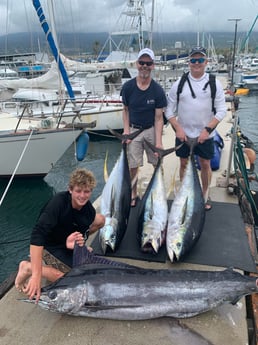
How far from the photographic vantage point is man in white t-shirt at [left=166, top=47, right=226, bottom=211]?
3484mm

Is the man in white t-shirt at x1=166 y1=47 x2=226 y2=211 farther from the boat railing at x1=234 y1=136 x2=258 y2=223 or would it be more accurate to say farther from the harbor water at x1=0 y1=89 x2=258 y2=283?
the harbor water at x1=0 y1=89 x2=258 y2=283

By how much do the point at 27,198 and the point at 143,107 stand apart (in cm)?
500

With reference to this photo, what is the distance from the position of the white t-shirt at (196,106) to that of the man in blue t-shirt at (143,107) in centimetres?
15

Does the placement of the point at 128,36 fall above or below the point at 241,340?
above

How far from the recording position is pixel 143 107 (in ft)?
12.0

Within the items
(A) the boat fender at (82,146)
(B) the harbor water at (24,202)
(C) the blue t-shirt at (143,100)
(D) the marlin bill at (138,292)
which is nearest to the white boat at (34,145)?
(B) the harbor water at (24,202)

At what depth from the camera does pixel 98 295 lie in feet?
7.66

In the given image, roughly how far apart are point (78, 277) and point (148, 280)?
0.51m

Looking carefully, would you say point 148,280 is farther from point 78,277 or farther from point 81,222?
point 81,222

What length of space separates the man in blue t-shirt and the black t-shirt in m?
1.34

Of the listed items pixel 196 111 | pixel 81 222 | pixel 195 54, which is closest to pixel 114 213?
pixel 81 222

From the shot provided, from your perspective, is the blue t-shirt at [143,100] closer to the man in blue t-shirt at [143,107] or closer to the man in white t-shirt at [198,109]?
the man in blue t-shirt at [143,107]

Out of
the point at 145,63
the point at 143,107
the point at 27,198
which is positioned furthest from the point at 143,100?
the point at 27,198

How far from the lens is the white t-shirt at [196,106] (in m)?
3.50
